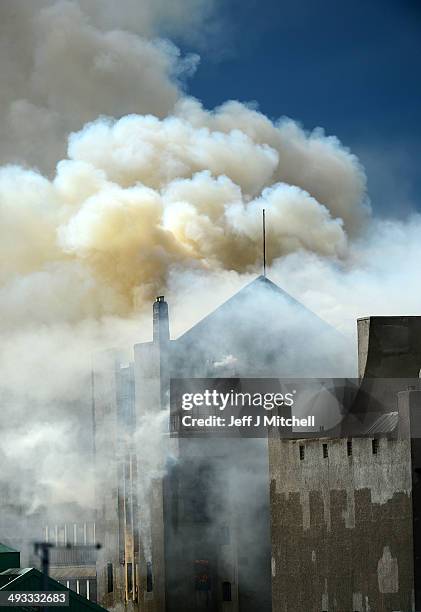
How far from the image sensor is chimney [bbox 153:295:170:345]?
90625 millimetres

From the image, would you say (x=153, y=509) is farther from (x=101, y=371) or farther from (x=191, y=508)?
(x=101, y=371)

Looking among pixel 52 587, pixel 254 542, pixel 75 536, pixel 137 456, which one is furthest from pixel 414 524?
pixel 75 536

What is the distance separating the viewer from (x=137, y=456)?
9025 centimetres

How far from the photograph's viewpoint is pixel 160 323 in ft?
301

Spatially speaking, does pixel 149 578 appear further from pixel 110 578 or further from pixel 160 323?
pixel 160 323

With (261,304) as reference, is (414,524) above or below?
below

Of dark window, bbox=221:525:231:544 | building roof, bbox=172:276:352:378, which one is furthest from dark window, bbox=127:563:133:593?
building roof, bbox=172:276:352:378

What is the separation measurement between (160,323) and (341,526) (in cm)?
2700

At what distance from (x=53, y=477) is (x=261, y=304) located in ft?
48.8

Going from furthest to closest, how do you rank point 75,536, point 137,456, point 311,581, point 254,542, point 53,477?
point 75,536 → point 53,477 → point 137,456 → point 254,542 → point 311,581

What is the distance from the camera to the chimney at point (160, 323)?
90.6 m

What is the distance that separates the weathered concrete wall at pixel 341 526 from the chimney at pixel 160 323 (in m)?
17.5

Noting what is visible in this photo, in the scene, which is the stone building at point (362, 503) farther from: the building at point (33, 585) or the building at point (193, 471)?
the building at point (193, 471)

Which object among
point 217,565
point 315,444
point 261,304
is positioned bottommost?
point 217,565
